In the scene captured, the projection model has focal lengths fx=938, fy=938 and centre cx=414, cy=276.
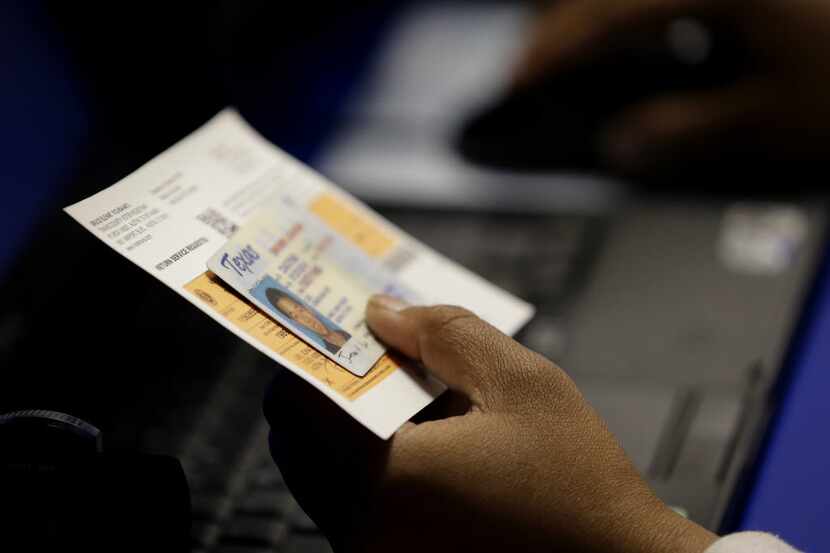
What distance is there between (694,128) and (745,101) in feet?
0.26

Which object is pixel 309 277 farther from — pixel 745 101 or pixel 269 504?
pixel 745 101

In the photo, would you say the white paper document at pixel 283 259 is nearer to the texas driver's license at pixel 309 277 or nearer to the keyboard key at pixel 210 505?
the texas driver's license at pixel 309 277

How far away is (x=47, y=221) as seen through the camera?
0.78 m

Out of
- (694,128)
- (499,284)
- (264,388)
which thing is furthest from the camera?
(694,128)

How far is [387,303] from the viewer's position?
72 centimetres

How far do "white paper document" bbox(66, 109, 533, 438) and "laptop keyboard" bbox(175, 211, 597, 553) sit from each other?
0.54 feet

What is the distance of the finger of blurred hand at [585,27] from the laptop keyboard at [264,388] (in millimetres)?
262

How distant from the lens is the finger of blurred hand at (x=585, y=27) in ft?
4.13

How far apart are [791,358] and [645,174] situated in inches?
14.0

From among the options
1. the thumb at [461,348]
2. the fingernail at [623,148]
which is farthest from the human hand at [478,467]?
the fingernail at [623,148]

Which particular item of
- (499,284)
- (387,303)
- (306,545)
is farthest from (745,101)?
(306,545)

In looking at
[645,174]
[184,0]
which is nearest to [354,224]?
[184,0]

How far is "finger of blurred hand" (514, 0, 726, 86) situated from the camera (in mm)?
1260

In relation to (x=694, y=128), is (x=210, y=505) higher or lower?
lower
